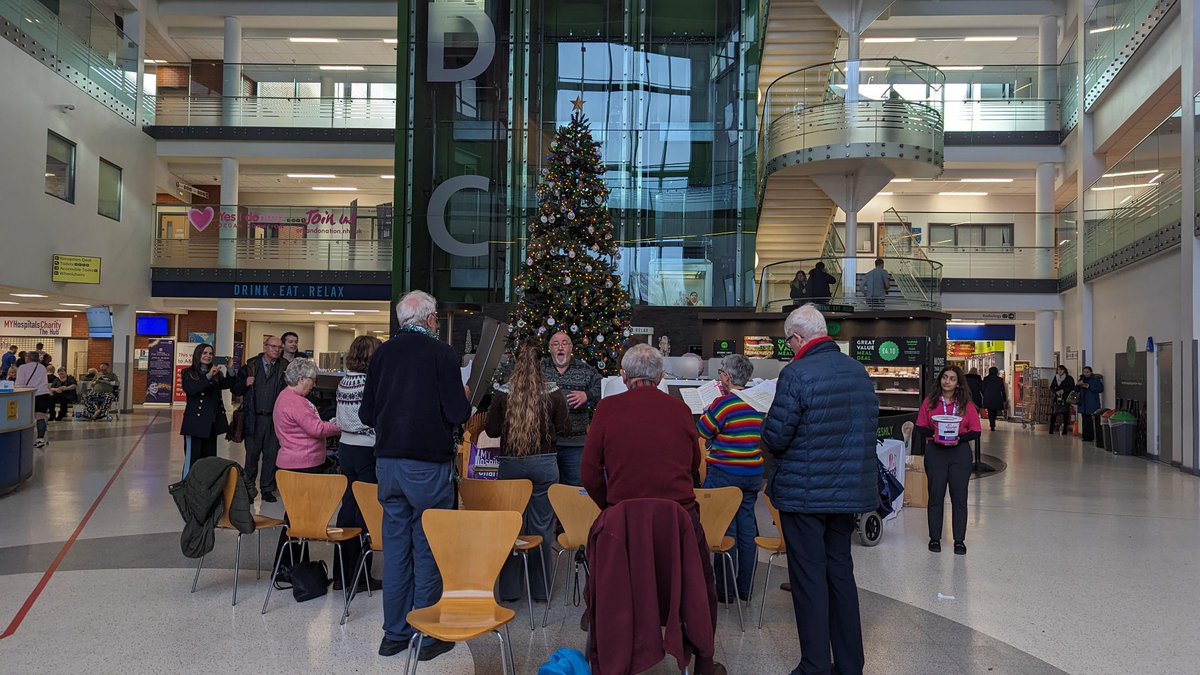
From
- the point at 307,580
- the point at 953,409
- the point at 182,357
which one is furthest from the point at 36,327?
the point at 953,409

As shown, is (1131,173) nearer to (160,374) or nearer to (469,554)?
(469,554)

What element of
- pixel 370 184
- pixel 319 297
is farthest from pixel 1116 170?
pixel 370 184

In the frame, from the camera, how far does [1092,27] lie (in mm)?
19656

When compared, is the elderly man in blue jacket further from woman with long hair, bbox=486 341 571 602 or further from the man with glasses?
the man with glasses

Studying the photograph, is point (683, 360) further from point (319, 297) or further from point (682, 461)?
point (319, 297)

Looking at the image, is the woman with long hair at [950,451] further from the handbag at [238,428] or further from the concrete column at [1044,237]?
the concrete column at [1044,237]

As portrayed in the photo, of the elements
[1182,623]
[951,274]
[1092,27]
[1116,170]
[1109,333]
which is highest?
[1092,27]

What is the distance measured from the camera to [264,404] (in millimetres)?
8688

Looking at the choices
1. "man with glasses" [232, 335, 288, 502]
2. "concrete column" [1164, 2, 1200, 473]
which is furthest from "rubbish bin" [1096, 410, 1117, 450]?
"man with glasses" [232, 335, 288, 502]

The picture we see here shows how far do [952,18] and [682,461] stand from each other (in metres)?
24.1

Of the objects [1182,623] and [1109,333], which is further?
[1109,333]

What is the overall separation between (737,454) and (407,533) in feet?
6.55

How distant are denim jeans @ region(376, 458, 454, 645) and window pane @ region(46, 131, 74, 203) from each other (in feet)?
56.0

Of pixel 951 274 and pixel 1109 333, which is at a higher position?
pixel 951 274
